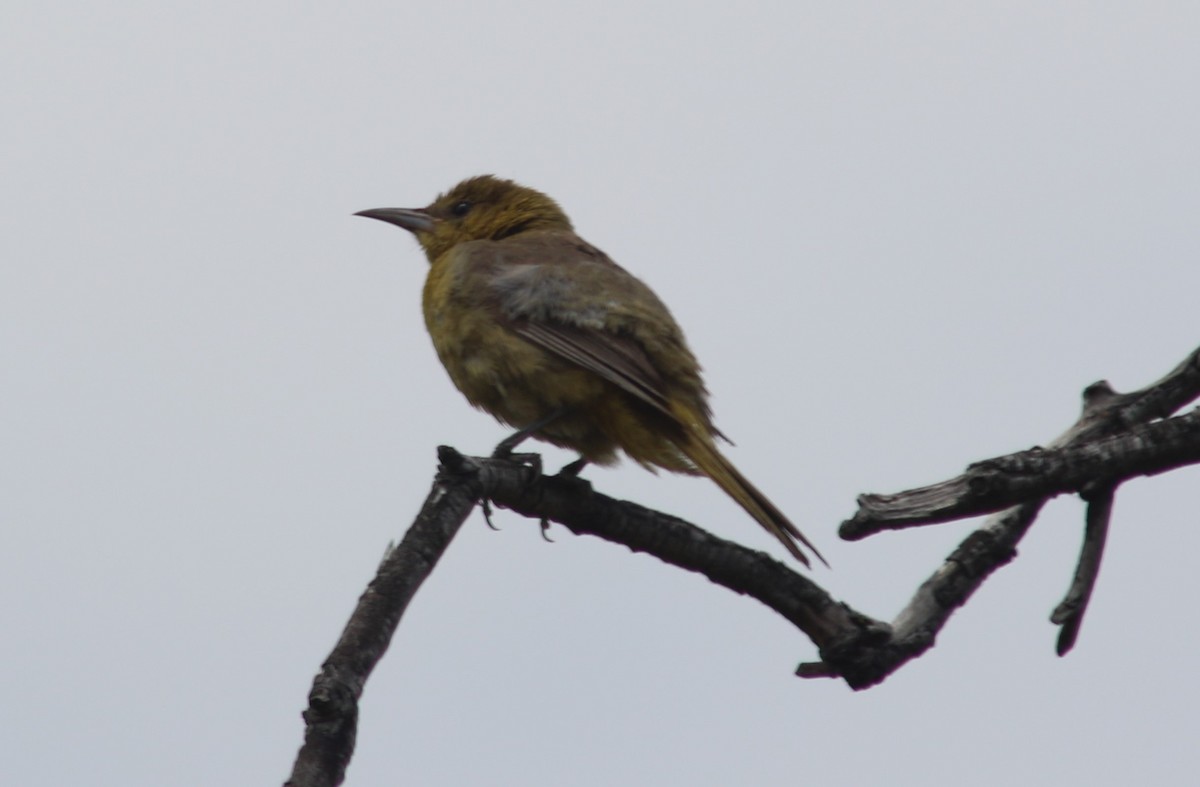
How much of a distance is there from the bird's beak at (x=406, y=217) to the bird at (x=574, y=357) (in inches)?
40.0

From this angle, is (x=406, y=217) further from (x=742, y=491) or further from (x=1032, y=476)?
(x=1032, y=476)

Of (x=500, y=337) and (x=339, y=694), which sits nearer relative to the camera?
(x=339, y=694)

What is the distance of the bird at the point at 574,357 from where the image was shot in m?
5.33

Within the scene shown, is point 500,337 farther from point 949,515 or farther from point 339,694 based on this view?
point 339,694

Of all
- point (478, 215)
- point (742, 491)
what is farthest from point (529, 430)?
point (478, 215)

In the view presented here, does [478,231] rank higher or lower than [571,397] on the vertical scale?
higher

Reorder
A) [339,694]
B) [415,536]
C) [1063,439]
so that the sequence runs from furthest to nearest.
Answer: [1063,439]
[415,536]
[339,694]

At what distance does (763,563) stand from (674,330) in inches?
80.5

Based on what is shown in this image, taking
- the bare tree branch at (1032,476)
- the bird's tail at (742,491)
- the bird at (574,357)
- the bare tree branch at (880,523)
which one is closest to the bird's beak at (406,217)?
the bird at (574,357)

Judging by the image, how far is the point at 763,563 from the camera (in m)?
3.83

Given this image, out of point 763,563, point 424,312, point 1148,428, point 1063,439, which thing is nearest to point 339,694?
point 763,563

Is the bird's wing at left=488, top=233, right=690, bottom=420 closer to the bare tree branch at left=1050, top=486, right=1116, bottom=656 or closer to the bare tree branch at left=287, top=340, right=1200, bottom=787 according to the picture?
the bare tree branch at left=287, top=340, right=1200, bottom=787

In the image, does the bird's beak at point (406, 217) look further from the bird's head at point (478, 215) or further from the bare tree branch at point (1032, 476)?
the bare tree branch at point (1032, 476)

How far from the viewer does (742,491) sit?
4.71m
